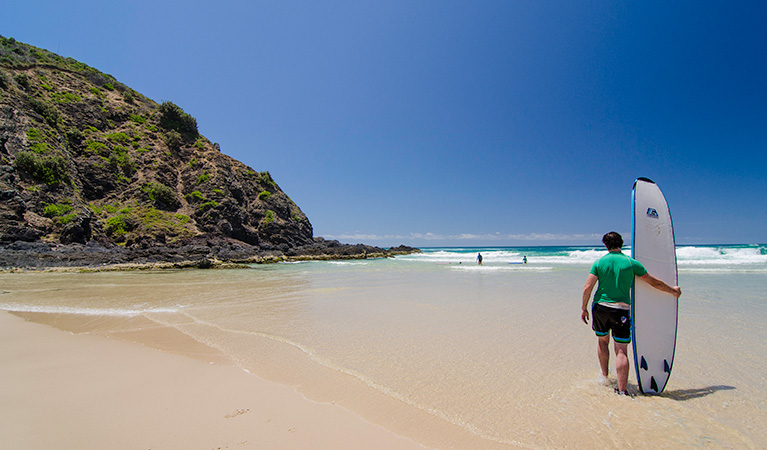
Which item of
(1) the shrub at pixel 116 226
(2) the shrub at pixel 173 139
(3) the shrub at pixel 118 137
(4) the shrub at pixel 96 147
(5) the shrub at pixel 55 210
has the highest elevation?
(2) the shrub at pixel 173 139

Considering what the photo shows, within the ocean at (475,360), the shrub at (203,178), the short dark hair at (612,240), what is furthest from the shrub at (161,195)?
the short dark hair at (612,240)

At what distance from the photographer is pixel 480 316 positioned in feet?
24.4

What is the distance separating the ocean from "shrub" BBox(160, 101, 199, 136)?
40519 mm

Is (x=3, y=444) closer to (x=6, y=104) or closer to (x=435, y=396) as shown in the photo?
(x=435, y=396)

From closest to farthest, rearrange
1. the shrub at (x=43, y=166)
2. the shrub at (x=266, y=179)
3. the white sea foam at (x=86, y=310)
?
1. the white sea foam at (x=86, y=310)
2. the shrub at (x=43, y=166)
3. the shrub at (x=266, y=179)

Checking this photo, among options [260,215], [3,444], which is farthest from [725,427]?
[260,215]

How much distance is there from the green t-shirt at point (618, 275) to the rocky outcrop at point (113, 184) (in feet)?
85.4

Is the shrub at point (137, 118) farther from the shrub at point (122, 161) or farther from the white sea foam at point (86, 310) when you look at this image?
the white sea foam at point (86, 310)

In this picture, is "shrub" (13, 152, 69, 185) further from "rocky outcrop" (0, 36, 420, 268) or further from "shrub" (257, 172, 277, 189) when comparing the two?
"shrub" (257, 172, 277, 189)

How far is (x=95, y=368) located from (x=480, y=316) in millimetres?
6822

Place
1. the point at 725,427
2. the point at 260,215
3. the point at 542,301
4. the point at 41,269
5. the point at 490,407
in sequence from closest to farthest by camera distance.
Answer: the point at 725,427 → the point at 490,407 → the point at 542,301 → the point at 41,269 → the point at 260,215

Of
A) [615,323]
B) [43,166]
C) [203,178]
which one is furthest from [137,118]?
[615,323]

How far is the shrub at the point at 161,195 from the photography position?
1307 inches

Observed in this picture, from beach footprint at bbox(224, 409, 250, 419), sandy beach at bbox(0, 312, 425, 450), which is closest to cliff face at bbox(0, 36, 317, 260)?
sandy beach at bbox(0, 312, 425, 450)
